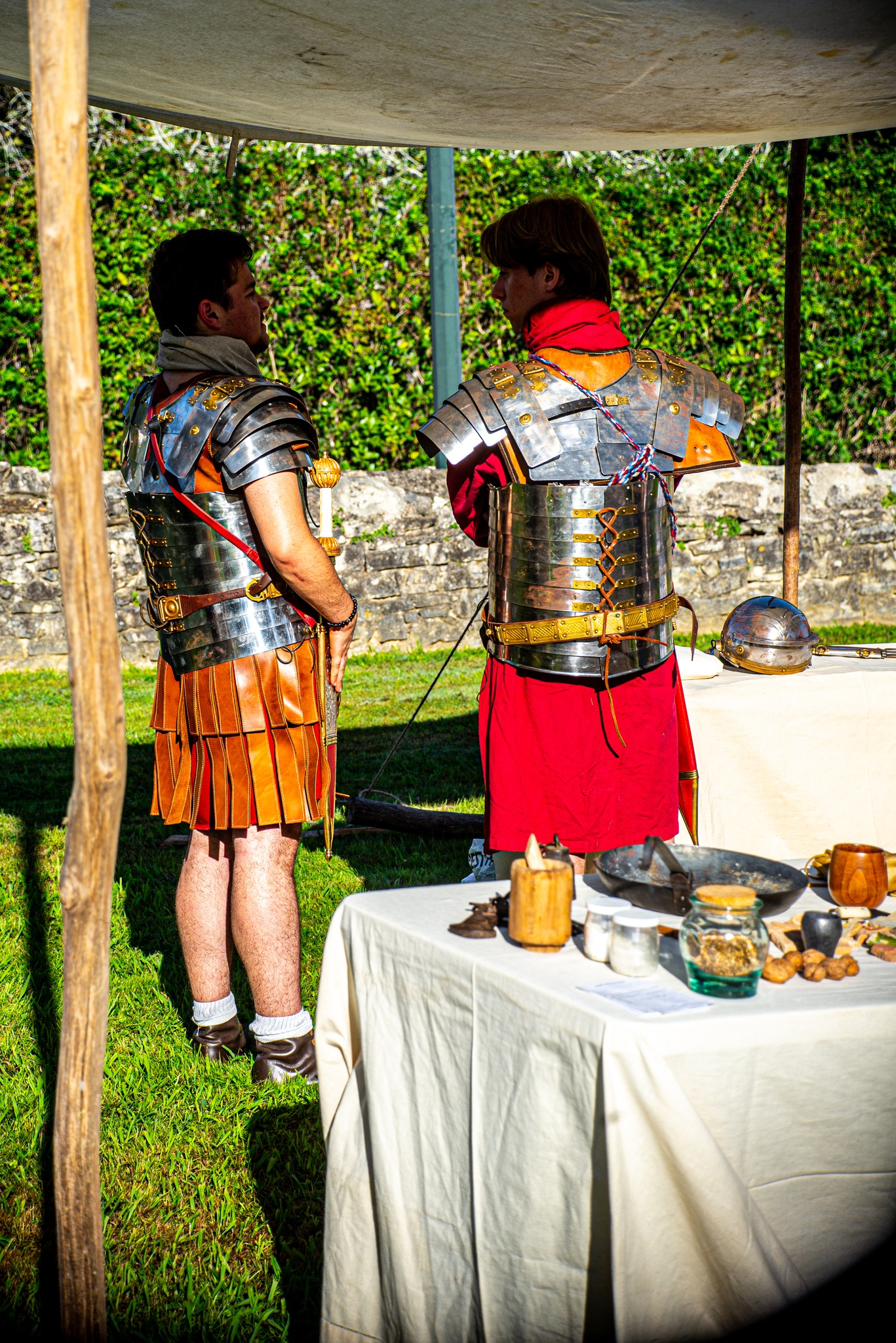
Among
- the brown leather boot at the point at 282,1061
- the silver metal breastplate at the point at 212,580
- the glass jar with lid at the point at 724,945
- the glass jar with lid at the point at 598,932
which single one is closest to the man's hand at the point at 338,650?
the silver metal breastplate at the point at 212,580

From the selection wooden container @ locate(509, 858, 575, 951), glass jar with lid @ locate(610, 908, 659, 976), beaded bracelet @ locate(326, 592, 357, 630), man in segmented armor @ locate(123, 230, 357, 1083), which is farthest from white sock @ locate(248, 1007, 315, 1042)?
glass jar with lid @ locate(610, 908, 659, 976)

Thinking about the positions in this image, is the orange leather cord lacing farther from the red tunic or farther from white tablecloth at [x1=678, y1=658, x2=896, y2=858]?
white tablecloth at [x1=678, y1=658, x2=896, y2=858]

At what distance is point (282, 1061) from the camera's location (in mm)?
2607

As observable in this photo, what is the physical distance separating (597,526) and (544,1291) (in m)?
1.57

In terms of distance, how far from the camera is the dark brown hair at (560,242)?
259cm

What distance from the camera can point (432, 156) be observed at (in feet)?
24.7

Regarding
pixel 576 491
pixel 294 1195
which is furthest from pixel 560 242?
pixel 294 1195

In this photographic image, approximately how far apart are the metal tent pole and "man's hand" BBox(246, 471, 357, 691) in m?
5.60

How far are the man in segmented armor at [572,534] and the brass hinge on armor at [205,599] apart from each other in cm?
45

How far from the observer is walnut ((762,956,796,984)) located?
148cm

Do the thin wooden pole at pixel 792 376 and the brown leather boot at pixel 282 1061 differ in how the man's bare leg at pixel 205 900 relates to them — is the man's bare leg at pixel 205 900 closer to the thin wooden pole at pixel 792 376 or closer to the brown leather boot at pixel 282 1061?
the brown leather boot at pixel 282 1061

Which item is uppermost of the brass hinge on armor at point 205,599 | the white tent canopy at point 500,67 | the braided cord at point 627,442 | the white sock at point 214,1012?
the white tent canopy at point 500,67

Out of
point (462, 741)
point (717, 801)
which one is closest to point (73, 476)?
point (717, 801)

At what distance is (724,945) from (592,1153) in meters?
0.29
